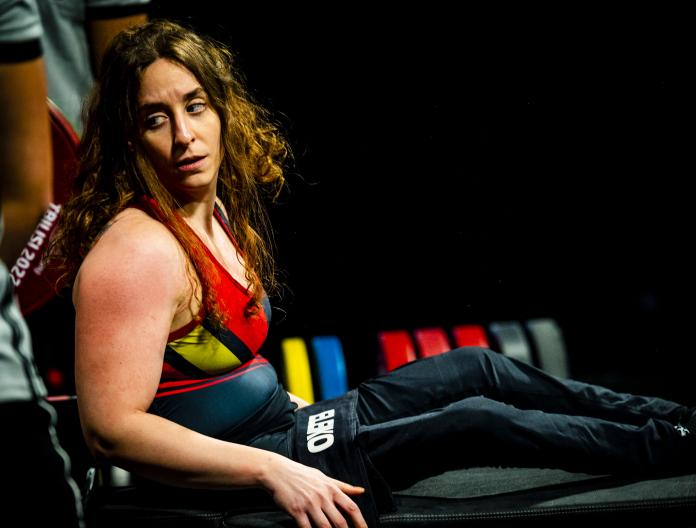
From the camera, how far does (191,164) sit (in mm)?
1559

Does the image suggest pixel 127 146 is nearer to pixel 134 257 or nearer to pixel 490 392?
pixel 134 257

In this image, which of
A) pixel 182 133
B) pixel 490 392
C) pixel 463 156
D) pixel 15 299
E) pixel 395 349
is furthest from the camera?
pixel 463 156

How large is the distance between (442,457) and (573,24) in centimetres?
185

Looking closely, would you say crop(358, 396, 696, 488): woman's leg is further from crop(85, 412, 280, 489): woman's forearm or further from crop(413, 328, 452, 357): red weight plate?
crop(413, 328, 452, 357): red weight plate

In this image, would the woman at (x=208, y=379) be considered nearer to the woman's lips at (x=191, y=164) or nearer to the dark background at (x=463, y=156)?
the woman's lips at (x=191, y=164)

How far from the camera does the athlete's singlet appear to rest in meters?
1.51

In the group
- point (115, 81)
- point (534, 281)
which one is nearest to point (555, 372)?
point (534, 281)

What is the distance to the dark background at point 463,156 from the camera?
108 inches

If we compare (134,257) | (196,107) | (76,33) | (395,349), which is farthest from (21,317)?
(395,349)

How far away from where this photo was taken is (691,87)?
9.39ft

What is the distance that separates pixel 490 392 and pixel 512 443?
0.75 feet

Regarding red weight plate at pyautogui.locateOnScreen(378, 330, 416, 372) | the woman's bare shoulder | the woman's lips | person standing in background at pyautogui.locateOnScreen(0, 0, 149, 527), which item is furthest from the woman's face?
red weight plate at pyautogui.locateOnScreen(378, 330, 416, 372)

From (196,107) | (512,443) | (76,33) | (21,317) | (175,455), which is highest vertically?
(76,33)

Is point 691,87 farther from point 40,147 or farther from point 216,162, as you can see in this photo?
point 40,147
